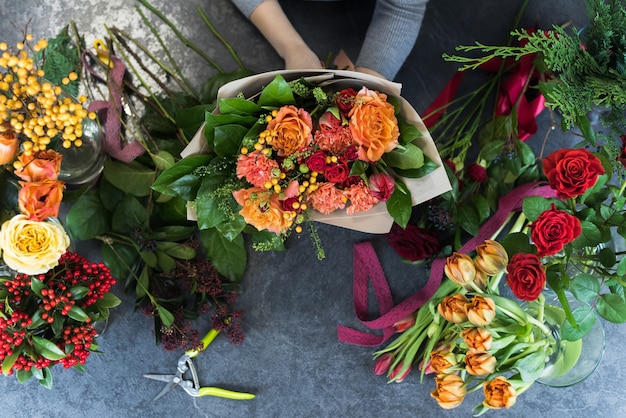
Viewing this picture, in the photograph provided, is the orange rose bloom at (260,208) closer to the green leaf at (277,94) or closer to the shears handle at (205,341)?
the green leaf at (277,94)

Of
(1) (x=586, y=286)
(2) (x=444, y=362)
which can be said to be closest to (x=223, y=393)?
(2) (x=444, y=362)

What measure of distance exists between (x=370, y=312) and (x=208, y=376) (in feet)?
1.06

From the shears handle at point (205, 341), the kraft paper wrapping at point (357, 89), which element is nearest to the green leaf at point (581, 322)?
the kraft paper wrapping at point (357, 89)

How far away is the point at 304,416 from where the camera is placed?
1.01m

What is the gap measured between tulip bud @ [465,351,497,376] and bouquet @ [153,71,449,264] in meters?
0.20

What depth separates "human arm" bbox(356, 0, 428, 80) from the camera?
36.9 inches

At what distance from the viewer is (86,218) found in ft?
3.05

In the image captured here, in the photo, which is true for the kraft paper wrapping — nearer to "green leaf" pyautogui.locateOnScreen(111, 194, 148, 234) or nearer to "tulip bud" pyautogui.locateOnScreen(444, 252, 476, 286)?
"tulip bud" pyautogui.locateOnScreen(444, 252, 476, 286)

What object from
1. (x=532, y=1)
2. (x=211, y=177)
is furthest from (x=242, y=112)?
(x=532, y=1)

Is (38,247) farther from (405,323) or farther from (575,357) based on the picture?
(575,357)

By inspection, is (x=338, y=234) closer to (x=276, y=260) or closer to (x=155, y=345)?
(x=276, y=260)

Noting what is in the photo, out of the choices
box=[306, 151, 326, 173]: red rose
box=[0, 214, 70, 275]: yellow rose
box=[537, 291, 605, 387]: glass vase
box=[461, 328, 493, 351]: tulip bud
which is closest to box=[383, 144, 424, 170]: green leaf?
box=[306, 151, 326, 173]: red rose

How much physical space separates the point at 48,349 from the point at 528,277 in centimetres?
63

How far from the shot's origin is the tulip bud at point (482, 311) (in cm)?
69
